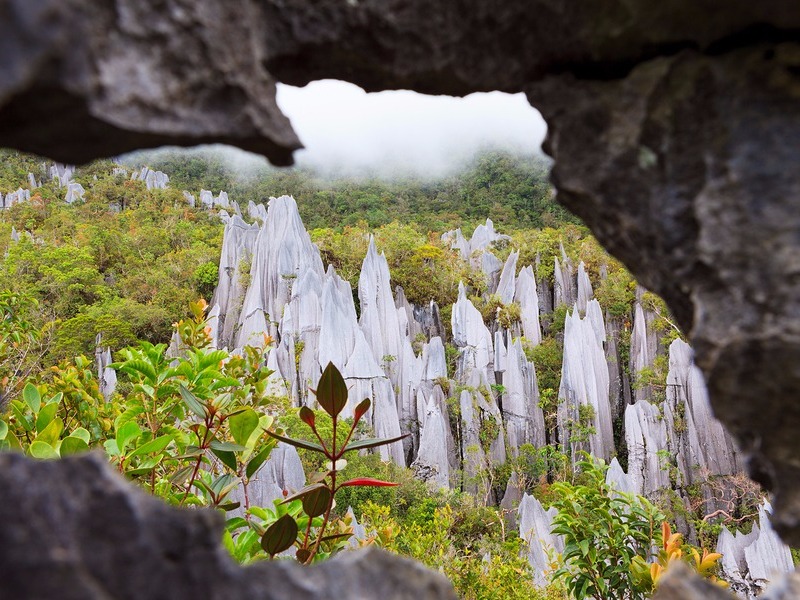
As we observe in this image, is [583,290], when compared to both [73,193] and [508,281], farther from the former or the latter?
[73,193]

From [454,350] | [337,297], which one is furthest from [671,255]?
[454,350]

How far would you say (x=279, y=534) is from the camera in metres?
1.37

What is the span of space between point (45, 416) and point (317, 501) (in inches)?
34.8

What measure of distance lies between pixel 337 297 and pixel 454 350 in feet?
14.9

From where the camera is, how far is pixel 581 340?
52.7 feet

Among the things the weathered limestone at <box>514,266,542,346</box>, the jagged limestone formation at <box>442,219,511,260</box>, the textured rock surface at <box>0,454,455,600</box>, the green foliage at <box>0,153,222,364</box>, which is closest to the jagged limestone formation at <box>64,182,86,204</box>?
the green foliage at <box>0,153,222,364</box>

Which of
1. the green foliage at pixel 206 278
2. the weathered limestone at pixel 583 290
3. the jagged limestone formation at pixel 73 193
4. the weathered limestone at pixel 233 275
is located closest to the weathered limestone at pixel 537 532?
the weathered limestone at pixel 583 290

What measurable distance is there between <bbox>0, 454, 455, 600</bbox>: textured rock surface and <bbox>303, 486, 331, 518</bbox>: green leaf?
2.17 feet

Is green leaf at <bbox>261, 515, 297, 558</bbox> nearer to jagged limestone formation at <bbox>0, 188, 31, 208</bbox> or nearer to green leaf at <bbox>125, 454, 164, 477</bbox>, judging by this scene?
green leaf at <bbox>125, 454, 164, 477</bbox>

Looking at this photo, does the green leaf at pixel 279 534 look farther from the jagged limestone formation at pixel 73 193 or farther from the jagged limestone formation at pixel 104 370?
the jagged limestone formation at pixel 73 193

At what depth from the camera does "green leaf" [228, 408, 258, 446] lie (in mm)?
1564

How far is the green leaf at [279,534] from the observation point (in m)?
1.35

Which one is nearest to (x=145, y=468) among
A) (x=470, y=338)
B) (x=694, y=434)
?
(x=694, y=434)

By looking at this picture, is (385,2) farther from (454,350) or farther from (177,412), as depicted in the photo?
(454,350)
